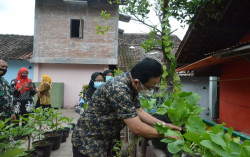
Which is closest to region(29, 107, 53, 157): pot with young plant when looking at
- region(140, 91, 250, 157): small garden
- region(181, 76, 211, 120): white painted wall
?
region(140, 91, 250, 157): small garden

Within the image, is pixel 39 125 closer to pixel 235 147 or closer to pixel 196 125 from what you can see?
pixel 196 125

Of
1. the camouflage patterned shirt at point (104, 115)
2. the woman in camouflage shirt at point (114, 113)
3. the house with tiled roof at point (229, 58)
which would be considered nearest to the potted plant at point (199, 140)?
the woman in camouflage shirt at point (114, 113)

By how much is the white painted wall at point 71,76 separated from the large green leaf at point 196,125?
10.4 m

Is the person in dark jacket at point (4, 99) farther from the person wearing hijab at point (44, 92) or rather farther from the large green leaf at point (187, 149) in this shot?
the large green leaf at point (187, 149)

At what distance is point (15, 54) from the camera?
11.8 meters

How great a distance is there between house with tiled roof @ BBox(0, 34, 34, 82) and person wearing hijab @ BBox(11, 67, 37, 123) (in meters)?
6.90

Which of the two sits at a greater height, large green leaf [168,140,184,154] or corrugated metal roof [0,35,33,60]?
corrugated metal roof [0,35,33,60]

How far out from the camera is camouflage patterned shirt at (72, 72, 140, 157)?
164cm

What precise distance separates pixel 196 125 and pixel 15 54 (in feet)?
39.9

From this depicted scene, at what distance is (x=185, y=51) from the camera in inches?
229

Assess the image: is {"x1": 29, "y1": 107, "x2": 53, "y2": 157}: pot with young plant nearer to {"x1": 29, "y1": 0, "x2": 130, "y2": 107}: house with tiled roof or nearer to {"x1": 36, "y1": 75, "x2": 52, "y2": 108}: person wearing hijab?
{"x1": 36, "y1": 75, "x2": 52, "y2": 108}: person wearing hijab

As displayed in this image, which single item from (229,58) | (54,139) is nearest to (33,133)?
(54,139)

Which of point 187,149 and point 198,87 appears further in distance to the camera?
point 198,87

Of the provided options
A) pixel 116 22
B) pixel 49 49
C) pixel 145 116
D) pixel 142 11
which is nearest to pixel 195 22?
pixel 142 11
